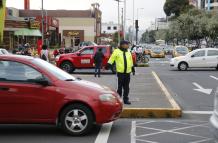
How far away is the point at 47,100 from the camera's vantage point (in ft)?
30.2

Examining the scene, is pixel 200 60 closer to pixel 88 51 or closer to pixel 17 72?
pixel 88 51

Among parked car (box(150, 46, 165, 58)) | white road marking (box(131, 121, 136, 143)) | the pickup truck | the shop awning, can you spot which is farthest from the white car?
parked car (box(150, 46, 165, 58))

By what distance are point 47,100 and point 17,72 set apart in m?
0.77

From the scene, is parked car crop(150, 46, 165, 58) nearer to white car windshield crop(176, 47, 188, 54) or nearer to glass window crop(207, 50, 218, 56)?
white car windshield crop(176, 47, 188, 54)

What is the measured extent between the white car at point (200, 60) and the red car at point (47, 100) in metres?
24.4

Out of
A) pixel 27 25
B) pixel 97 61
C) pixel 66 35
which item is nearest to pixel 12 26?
pixel 27 25

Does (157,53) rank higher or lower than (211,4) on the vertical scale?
lower

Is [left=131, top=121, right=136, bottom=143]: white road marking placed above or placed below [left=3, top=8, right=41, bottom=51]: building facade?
below

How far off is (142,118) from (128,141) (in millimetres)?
2893

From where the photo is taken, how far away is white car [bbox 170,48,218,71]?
33.1m

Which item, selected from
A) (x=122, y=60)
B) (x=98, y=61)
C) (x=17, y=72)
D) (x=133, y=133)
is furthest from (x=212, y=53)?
(x=17, y=72)

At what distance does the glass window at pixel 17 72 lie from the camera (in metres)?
9.37

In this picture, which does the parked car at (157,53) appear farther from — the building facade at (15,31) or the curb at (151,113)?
the curb at (151,113)

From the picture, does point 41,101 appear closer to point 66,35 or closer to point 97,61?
point 97,61
